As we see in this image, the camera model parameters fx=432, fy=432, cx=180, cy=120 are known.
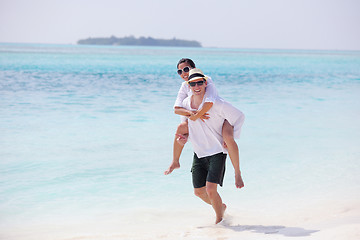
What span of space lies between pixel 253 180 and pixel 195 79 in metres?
2.83

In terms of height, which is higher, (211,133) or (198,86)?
(198,86)

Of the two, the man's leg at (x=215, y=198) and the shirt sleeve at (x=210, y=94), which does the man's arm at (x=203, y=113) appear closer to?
the shirt sleeve at (x=210, y=94)

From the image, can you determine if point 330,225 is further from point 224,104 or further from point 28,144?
point 28,144

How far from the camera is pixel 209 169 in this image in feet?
12.5

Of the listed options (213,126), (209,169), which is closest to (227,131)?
(213,126)

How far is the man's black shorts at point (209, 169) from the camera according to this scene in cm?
375

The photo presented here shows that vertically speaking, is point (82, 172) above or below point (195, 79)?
below

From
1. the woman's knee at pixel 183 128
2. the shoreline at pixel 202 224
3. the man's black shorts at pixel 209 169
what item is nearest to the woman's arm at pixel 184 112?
the woman's knee at pixel 183 128

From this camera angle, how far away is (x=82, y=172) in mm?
6332

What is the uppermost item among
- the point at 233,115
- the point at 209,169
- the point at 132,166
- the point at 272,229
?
the point at 233,115

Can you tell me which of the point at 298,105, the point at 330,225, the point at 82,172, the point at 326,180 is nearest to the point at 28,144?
the point at 82,172

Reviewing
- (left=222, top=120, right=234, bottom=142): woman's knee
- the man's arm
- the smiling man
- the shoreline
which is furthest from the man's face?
the shoreline

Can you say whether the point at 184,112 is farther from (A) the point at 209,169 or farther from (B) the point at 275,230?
(B) the point at 275,230

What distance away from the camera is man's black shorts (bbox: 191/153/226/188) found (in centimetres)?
375
